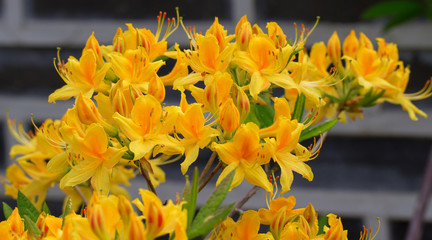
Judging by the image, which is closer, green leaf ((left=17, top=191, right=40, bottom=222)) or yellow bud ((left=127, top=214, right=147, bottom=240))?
yellow bud ((left=127, top=214, right=147, bottom=240))

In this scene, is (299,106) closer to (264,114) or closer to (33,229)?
(264,114)

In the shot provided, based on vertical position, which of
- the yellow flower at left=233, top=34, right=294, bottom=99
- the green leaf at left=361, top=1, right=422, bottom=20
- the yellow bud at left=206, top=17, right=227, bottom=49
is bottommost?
the yellow flower at left=233, top=34, right=294, bottom=99

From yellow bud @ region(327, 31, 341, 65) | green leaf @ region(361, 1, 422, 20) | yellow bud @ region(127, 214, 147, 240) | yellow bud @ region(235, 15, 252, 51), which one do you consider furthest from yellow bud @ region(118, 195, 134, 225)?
green leaf @ region(361, 1, 422, 20)

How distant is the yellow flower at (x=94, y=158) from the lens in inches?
19.0

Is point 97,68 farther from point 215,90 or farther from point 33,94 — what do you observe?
point 33,94

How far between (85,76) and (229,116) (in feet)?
0.51

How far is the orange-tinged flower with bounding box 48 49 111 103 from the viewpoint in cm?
55

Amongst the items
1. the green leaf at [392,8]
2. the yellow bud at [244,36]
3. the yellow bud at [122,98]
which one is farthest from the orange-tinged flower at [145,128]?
the green leaf at [392,8]

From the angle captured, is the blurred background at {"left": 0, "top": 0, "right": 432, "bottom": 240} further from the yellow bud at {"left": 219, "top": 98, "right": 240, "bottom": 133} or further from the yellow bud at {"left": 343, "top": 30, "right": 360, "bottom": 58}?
the yellow bud at {"left": 219, "top": 98, "right": 240, "bottom": 133}

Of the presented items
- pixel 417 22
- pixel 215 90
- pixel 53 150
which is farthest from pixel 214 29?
pixel 417 22

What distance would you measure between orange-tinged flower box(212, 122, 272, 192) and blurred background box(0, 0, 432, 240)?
122cm

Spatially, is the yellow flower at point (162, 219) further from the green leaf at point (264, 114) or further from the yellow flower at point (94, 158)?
the green leaf at point (264, 114)

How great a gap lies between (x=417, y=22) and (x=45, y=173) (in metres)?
1.32

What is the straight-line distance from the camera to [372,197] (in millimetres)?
1761
